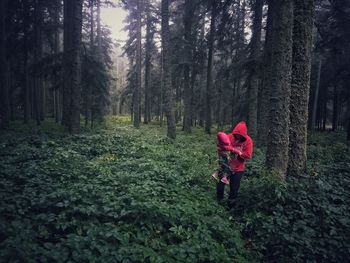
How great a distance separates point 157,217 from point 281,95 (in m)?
4.46

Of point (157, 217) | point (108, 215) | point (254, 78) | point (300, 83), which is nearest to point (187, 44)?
point (254, 78)

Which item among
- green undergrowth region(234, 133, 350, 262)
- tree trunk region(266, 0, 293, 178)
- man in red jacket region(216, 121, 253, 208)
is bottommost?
green undergrowth region(234, 133, 350, 262)

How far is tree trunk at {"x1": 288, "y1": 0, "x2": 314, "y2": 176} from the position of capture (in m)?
6.81

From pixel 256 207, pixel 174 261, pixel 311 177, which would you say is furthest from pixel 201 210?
pixel 311 177

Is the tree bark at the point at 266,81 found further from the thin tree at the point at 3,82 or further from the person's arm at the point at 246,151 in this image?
the thin tree at the point at 3,82

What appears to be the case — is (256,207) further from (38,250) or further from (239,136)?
(38,250)

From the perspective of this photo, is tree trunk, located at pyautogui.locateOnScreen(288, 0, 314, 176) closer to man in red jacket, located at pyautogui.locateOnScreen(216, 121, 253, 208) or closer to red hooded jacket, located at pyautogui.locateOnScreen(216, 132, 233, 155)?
man in red jacket, located at pyautogui.locateOnScreen(216, 121, 253, 208)

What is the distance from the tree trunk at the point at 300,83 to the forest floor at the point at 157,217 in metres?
0.63

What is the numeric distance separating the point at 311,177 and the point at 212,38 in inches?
679

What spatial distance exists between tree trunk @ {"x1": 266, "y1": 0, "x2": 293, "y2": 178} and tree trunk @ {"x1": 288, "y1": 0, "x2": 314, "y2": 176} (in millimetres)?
225

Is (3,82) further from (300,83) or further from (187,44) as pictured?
(300,83)

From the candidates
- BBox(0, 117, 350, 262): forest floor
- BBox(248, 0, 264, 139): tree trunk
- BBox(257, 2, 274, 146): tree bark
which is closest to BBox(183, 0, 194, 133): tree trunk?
BBox(248, 0, 264, 139): tree trunk

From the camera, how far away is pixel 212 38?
854 inches

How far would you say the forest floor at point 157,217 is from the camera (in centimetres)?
365
